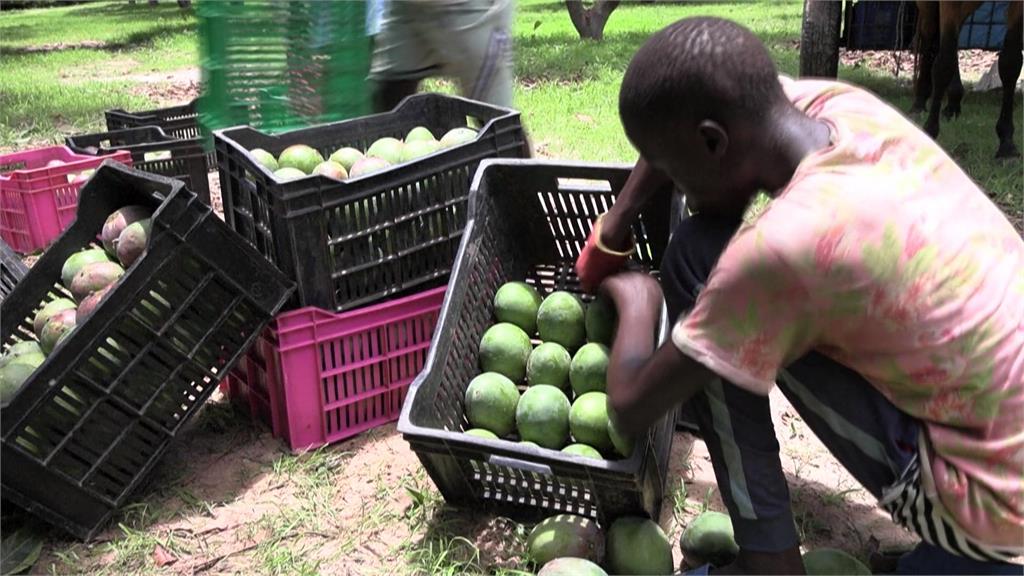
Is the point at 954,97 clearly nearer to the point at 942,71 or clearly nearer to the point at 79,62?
the point at 942,71

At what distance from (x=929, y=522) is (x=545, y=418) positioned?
0.97 meters

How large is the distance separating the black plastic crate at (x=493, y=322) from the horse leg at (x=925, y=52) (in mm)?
5120

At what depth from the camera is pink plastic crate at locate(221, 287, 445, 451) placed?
2.71 meters

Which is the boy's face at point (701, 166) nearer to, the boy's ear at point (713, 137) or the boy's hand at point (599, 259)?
the boy's ear at point (713, 137)

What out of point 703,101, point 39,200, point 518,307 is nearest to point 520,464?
point 518,307

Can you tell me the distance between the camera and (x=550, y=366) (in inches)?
96.7

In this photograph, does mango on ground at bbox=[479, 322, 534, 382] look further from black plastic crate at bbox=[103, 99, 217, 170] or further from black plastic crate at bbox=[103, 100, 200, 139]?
black plastic crate at bbox=[103, 100, 200, 139]

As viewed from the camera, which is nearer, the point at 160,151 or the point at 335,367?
the point at 335,367

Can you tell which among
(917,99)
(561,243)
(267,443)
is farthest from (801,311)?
(917,99)

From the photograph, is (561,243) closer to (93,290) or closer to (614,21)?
(93,290)

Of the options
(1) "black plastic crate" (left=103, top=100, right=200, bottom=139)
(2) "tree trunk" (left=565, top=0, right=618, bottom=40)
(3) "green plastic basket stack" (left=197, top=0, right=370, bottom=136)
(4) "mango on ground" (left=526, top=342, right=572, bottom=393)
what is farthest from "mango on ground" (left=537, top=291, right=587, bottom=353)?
(2) "tree trunk" (left=565, top=0, right=618, bottom=40)

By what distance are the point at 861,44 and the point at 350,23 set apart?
22.5ft

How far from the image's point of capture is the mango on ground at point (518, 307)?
2633 millimetres

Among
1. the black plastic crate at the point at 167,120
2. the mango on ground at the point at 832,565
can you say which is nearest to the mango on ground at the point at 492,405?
the mango on ground at the point at 832,565
